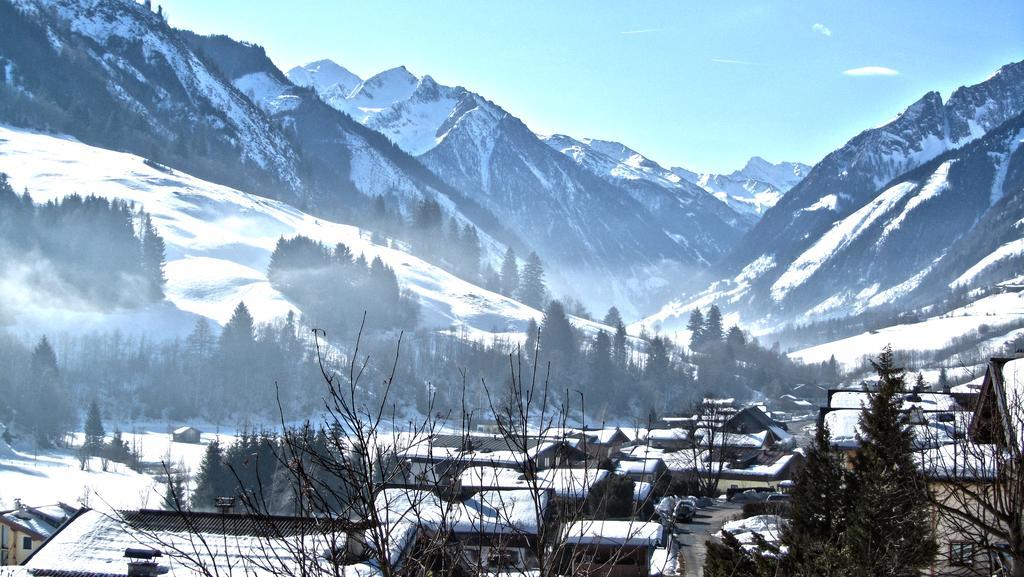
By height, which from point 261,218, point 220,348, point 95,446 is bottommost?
point 95,446

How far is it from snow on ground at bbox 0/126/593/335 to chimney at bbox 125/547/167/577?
115 meters

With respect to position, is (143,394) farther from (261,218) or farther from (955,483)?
(955,483)

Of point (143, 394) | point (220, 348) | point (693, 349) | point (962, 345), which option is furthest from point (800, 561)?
point (962, 345)

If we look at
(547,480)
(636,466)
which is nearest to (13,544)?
(547,480)

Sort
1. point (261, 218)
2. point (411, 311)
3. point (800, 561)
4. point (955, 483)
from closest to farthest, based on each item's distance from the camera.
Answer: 1. point (955, 483)
2. point (800, 561)
3. point (411, 311)
4. point (261, 218)

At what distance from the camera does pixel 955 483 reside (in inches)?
471

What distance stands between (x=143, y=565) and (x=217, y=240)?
150883 mm

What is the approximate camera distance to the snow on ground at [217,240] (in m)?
150

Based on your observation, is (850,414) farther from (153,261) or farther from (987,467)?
(153,261)

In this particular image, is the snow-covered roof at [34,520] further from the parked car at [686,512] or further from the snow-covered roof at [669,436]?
the snow-covered roof at [669,436]

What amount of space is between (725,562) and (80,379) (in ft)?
356

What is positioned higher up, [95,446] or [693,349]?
[693,349]

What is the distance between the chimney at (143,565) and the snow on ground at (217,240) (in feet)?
377

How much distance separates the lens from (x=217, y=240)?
17062 cm
